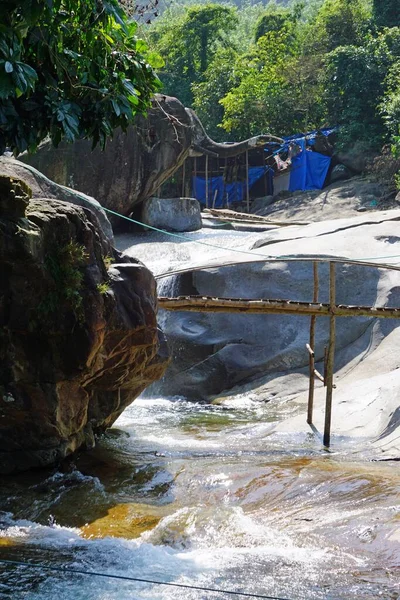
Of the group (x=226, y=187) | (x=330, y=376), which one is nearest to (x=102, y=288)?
(x=330, y=376)

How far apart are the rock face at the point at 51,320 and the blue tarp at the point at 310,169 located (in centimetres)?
2276

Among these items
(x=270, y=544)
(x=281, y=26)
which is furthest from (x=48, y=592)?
(x=281, y=26)

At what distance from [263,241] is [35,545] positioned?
12.1 metres

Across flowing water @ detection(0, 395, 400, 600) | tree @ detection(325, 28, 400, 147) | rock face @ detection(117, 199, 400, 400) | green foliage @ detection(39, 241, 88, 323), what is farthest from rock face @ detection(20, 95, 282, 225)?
green foliage @ detection(39, 241, 88, 323)

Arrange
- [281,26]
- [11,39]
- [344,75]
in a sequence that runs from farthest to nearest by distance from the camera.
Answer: [281,26] < [344,75] < [11,39]

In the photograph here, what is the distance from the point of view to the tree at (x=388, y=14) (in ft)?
110

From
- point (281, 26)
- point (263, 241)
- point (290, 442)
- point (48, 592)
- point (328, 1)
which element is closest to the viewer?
point (48, 592)

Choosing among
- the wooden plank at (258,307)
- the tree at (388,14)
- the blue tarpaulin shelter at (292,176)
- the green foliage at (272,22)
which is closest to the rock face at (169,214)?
the blue tarpaulin shelter at (292,176)

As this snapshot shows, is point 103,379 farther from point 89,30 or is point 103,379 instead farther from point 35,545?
point 89,30

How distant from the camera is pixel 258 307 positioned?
1059 centimetres

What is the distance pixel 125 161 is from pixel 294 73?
1502 centimetres

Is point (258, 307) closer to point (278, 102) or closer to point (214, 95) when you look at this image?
point (278, 102)

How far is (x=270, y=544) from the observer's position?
660 centimetres

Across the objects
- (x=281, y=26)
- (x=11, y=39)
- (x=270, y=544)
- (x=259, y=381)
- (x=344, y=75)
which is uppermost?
(x=281, y=26)
